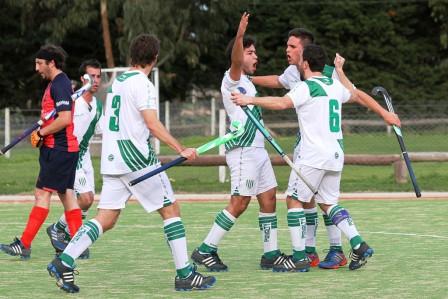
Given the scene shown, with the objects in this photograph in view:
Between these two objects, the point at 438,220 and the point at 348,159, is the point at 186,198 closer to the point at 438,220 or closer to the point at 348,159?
the point at 348,159

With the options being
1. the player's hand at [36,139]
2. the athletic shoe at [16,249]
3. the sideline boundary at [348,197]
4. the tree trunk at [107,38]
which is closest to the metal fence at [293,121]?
the tree trunk at [107,38]

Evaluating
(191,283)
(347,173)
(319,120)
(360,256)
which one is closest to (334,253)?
(360,256)

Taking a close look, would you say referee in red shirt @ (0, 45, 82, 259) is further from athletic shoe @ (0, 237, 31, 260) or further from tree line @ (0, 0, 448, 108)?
tree line @ (0, 0, 448, 108)

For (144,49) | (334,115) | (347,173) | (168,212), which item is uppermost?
(144,49)

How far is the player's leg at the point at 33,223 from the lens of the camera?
39.2ft

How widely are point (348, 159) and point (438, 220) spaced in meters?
5.94

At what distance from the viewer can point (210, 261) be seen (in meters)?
11.4

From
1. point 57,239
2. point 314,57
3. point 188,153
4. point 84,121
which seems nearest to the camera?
point 188,153

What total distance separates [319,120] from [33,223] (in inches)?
119

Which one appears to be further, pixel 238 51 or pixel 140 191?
pixel 238 51

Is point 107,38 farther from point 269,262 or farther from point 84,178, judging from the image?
point 269,262

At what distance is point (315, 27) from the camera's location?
5247 cm

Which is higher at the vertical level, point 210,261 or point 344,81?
point 344,81

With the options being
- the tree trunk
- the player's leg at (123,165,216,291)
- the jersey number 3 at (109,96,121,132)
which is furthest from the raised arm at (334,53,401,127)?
the tree trunk
